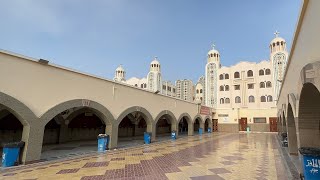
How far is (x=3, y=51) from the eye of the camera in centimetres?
952

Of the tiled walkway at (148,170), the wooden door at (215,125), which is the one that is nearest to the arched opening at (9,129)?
the tiled walkway at (148,170)

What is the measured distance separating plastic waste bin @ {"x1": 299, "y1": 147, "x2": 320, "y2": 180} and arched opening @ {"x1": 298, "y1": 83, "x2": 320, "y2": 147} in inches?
55.0

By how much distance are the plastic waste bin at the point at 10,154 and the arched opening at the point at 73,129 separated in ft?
21.1

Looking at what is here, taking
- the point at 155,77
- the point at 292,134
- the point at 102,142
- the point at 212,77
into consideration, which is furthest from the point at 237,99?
the point at 102,142

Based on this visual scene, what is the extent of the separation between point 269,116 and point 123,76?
1827 inches

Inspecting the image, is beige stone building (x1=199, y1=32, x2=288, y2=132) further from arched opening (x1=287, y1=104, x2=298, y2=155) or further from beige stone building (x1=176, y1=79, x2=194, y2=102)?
beige stone building (x1=176, y1=79, x2=194, y2=102)

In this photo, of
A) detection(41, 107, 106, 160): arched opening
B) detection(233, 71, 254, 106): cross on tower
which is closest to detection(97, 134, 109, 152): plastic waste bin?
detection(41, 107, 106, 160): arched opening

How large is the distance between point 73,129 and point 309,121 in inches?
744

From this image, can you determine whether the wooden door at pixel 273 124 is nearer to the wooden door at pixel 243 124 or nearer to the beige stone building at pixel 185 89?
the wooden door at pixel 243 124

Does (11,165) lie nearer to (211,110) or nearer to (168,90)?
(211,110)

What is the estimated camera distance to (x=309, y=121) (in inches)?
287

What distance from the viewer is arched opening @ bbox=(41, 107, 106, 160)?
17.5 metres

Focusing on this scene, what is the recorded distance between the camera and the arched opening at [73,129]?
1748 cm

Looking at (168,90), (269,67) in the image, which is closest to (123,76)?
(168,90)
